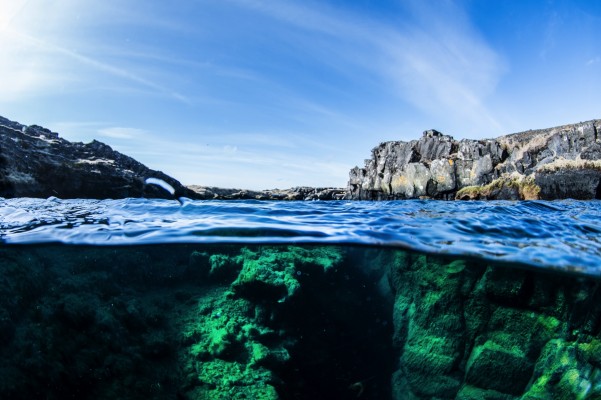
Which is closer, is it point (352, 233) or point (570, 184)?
point (352, 233)

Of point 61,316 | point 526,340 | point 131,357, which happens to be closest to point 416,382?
point 526,340

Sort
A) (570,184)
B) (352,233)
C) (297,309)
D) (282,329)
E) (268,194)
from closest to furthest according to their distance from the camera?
(282,329) → (297,309) → (352,233) → (570,184) → (268,194)

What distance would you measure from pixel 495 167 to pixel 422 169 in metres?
8.32

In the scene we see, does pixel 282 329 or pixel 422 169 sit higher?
pixel 422 169

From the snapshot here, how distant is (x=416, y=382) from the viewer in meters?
5.02

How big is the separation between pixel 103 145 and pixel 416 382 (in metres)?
34.6

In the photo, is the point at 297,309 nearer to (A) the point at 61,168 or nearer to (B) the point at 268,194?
(A) the point at 61,168

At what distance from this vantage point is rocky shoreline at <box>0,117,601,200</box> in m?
21.1

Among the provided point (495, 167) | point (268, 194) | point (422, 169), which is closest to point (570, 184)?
point (495, 167)

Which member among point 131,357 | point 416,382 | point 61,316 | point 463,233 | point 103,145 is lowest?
point 416,382

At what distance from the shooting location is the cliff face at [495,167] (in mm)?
27688

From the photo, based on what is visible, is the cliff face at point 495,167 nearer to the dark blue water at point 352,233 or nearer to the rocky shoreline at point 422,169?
the rocky shoreline at point 422,169

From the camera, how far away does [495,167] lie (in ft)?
115

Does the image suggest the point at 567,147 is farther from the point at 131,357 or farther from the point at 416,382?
the point at 131,357
